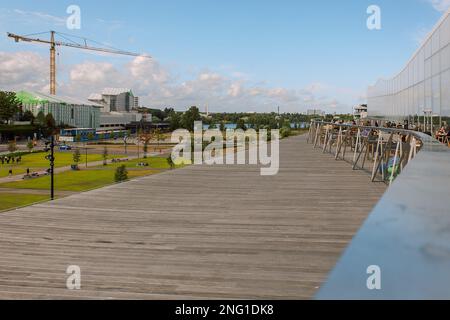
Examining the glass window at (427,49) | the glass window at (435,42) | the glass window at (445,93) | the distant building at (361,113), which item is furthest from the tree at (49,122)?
the glass window at (445,93)

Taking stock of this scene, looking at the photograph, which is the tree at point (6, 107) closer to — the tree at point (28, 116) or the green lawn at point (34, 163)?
the tree at point (28, 116)

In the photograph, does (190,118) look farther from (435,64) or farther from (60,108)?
(435,64)

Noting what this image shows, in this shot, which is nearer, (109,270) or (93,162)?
(109,270)

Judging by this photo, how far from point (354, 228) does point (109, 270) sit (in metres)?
2.78

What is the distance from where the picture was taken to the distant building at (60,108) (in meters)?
130

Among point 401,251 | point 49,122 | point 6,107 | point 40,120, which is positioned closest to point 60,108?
point 40,120

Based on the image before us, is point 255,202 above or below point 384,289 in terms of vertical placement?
below

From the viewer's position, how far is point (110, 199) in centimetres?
747

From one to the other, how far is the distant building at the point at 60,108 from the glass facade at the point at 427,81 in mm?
119767

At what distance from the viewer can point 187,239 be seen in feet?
16.1

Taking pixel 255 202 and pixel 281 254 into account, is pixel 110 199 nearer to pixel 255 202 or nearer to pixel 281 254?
pixel 255 202
